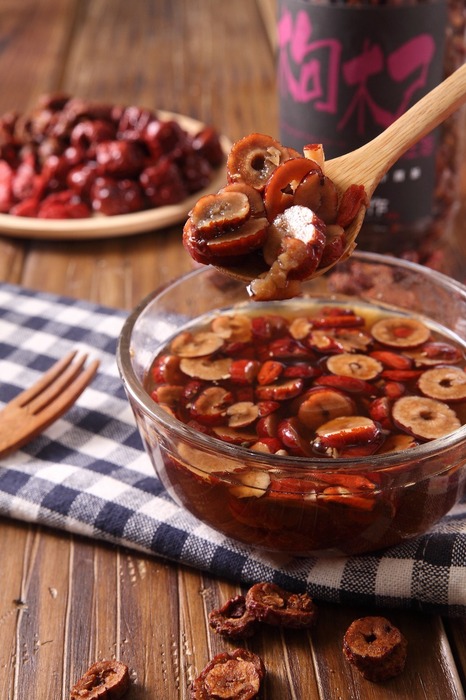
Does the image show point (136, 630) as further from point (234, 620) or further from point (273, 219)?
point (273, 219)

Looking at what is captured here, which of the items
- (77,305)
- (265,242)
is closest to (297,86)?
(77,305)

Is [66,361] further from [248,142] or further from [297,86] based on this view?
[297,86]

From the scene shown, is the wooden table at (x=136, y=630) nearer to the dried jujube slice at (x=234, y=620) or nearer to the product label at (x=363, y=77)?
the dried jujube slice at (x=234, y=620)

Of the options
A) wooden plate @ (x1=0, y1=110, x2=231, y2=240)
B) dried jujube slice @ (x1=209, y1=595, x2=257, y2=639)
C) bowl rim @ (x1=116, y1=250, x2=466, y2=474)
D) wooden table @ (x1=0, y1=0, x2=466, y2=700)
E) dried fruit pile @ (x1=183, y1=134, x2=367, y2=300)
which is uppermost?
dried fruit pile @ (x1=183, y1=134, x2=367, y2=300)

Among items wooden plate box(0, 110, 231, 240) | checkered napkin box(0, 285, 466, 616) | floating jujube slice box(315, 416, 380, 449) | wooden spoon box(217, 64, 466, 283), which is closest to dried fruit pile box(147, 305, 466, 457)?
floating jujube slice box(315, 416, 380, 449)

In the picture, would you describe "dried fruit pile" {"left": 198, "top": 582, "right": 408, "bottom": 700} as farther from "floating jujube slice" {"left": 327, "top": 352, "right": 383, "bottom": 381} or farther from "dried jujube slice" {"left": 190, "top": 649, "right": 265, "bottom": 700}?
"floating jujube slice" {"left": 327, "top": 352, "right": 383, "bottom": 381}

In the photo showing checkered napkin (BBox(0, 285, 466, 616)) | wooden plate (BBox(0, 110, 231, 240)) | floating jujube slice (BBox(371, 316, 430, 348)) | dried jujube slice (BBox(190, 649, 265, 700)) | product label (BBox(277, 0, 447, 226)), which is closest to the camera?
dried jujube slice (BBox(190, 649, 265, 700))
